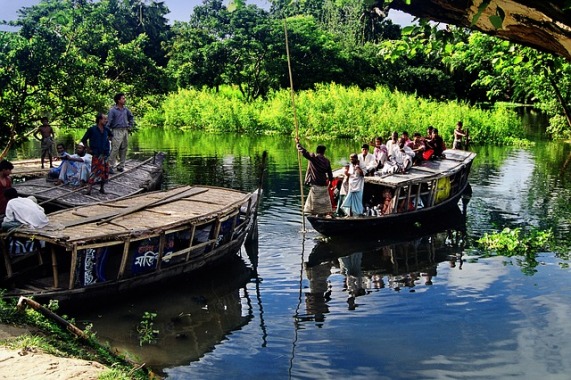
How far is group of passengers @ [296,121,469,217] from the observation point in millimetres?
14398

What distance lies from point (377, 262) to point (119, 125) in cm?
724

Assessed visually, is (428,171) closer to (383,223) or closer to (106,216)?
(383,223)

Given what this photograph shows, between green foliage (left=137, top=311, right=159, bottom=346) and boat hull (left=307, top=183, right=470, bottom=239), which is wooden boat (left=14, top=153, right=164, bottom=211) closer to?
green foliage (left=137, top=311, right=159, bottom=346)

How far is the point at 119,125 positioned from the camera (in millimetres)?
15672

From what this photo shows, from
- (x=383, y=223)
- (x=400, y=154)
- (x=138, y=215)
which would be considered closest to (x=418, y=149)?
(x=400, y=154)

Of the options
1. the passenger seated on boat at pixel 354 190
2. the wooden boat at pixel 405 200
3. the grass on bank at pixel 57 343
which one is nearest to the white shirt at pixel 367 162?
the wooden boat at pixel 405 200

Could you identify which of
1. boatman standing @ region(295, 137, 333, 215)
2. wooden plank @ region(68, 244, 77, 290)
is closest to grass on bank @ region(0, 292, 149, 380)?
wooden plank @ region(68, 244, 77, 290)

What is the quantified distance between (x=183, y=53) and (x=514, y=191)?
30094 mm

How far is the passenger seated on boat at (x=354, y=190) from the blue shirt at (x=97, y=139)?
590cm

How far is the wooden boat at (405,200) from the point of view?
48.4 feet

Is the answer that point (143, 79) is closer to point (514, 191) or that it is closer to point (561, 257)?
point (514, 191)

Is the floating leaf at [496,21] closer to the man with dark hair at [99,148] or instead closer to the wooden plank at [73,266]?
the wooden plank at [73,266]

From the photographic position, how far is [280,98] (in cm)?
4006

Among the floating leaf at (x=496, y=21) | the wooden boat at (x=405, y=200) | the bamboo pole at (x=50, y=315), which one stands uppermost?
the floating leaf at (x=496, y=21)
